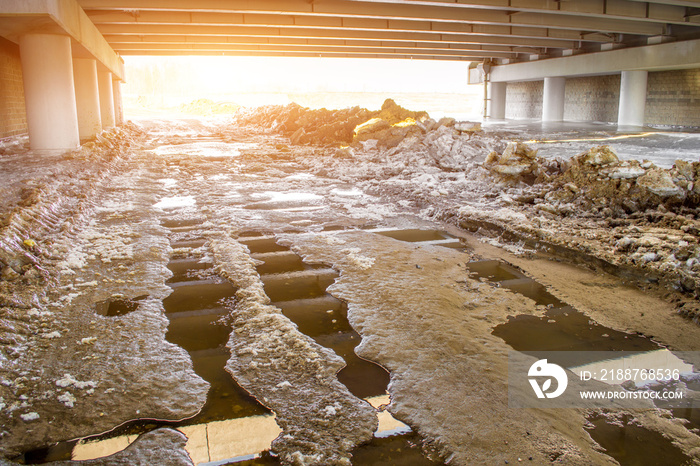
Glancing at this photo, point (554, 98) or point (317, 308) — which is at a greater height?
point (554, 98)

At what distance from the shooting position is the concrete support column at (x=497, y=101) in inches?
1500

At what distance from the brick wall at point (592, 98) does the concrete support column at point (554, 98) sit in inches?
31.5

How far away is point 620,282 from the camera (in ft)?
15.0

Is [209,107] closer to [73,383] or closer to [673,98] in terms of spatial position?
[673,98]

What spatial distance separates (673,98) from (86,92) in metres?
27.3

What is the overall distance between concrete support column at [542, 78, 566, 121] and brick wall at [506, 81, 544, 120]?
Result: 349 centimetres

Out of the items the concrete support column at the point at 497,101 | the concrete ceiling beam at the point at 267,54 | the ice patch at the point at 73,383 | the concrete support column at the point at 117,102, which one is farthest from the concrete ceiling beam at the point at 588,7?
the concrete support column at the point at 497,101

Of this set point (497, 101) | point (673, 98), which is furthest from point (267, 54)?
point (673, 98)

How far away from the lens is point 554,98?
32.2m

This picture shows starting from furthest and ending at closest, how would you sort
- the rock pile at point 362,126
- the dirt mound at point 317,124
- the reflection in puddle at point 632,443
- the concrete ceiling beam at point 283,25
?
the dirt mound at point 317,124, the concrete ceiling beam at point 283,25, the rock pile at point 362,126, the reflection in puddle at point 632,443

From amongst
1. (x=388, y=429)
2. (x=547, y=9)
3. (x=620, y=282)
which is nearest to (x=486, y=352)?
(x=388, y=429)

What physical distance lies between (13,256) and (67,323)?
Answer: 1.64 metres

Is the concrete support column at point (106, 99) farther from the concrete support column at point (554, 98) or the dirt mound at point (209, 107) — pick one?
the concrete support column at point (554, 98)

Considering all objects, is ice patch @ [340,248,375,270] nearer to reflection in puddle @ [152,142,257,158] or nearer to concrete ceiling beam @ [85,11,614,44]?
reflection in puddle @ [152,142,257,158]
